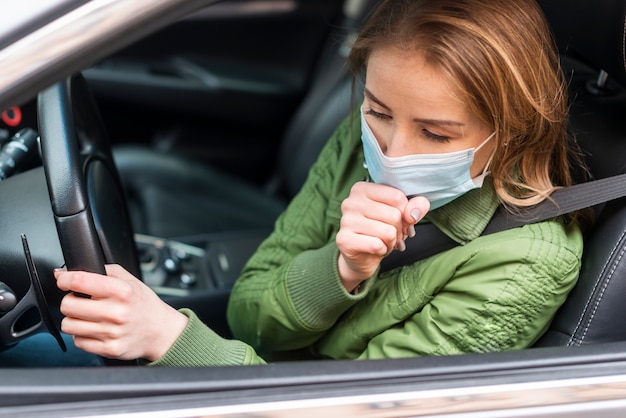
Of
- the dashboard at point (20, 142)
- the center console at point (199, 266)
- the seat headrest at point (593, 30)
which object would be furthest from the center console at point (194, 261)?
the seat headrest at point (593, 30)

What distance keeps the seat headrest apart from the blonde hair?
69 millimetres

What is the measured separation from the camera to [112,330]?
1.25 m

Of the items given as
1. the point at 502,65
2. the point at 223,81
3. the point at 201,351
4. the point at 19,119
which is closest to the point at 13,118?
the point at 19,119

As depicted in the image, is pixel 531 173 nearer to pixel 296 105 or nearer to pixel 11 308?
pixel 11 308

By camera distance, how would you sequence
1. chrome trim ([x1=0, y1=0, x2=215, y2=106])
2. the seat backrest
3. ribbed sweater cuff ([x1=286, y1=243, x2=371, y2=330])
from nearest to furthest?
chrome trim ([x1=0, y1=0, x2=215, y2=106]) → ribbed sweater cuff ([x1=286, y1=243, x2=371, y2=330]) → the seat backrest

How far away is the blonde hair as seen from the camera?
4.40 feet

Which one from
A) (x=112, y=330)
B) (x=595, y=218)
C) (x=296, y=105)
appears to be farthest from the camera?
(x=296, y=105)

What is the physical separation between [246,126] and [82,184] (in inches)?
69.5

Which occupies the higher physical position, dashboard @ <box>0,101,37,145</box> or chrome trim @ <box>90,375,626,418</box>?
dashboard @ <box>0,101,37,145</box>

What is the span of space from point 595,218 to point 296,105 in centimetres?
175

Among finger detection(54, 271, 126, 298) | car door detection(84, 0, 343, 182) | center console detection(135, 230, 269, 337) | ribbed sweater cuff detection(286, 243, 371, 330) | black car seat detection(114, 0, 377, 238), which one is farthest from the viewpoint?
car door detection(84, 0, 343, 182)

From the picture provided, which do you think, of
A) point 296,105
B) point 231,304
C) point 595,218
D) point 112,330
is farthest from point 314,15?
point 112,330

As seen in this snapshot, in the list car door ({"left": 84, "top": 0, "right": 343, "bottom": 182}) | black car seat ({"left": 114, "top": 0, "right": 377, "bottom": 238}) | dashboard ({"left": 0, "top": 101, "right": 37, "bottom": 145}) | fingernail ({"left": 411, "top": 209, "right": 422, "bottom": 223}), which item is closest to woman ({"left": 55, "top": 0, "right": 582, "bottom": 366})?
fingernail ({"left": 411, "top": 209, "right": 422, "bottom": 223})

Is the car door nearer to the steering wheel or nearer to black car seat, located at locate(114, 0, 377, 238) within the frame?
black car seat, located at locate(114, 0, 377, 238)
